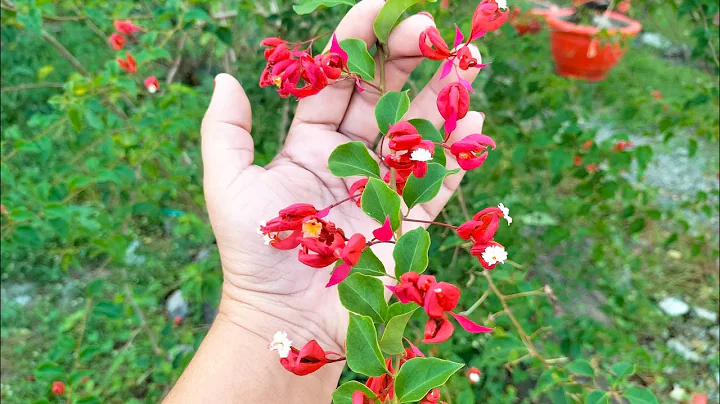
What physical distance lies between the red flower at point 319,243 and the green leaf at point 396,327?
0.29 feet

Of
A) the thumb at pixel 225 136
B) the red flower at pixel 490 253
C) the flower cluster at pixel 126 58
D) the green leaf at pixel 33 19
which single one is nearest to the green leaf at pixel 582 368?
the red flower at pixel 490 253

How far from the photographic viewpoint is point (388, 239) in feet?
2.00

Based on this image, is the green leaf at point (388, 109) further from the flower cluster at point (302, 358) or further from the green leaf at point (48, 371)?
the green leaf at point (48, 371)

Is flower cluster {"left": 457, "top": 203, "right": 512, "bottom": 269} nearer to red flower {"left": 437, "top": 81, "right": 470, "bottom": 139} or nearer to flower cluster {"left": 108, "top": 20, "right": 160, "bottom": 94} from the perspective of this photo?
red flower {"left": 437, "top": 81, "right": 470, "bottom": 139}

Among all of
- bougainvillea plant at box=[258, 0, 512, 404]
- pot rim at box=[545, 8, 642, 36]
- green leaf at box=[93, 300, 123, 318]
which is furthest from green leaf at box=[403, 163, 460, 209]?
pot rim at box=[545, 8, 642, 36]

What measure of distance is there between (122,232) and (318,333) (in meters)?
0.71

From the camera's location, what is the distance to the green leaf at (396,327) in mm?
565

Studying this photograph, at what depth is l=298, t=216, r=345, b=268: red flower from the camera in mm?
588

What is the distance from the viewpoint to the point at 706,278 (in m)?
2.34

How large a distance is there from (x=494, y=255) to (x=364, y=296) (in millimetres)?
158

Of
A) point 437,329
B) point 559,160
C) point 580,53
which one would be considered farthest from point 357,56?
point 580,53

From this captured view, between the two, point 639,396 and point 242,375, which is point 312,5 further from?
point 639,396

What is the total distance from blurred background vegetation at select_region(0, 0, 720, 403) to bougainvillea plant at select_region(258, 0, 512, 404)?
1.56ft

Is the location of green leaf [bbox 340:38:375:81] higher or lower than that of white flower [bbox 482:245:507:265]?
higher
